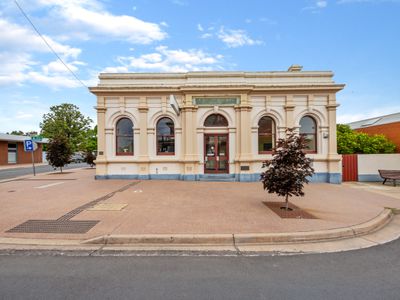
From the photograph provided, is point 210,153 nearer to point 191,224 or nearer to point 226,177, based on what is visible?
point 226,177

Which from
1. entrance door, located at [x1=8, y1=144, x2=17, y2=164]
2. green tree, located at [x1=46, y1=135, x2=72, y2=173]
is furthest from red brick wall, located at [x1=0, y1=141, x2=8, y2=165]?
green tree, located at [x1=46, y1=135, x2=72, y2=173]

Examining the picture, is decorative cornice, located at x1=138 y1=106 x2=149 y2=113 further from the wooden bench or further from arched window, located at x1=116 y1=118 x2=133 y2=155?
the wooden bench

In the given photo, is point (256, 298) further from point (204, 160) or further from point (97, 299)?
point (204, 160)

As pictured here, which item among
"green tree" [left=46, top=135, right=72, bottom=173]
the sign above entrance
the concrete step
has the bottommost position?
the concrete step

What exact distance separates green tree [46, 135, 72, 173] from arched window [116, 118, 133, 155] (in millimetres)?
8195

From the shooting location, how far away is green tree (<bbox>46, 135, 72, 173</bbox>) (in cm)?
1838

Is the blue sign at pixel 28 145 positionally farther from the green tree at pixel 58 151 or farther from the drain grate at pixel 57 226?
the drain grate at pixel 57 226

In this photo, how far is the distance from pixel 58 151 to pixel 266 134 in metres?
17.4

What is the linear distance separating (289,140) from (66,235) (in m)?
6.72

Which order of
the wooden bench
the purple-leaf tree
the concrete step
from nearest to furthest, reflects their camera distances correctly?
the purple-leaf tree < the wooden bench < the concrete step

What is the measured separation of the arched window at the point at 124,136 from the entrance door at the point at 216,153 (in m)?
4.94

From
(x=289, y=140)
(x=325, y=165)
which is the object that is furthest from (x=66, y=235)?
(x=325, y=165)

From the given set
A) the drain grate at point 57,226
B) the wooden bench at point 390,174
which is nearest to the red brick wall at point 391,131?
the wooden bench at point 390,174

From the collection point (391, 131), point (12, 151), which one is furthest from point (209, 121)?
point (12, 151)
